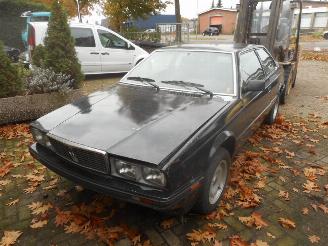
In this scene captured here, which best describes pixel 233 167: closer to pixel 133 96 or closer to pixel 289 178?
pixel 289 178

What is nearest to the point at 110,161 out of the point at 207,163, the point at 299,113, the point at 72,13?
the point at 207,163

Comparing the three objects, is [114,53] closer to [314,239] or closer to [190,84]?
[190,84]

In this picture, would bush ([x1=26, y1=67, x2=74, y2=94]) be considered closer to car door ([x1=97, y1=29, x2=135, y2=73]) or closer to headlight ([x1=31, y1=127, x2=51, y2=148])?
headlight ([x1=31, y1=127, x2=51, y2=148])

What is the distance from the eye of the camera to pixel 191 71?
4.15 meters

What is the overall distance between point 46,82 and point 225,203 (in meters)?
4.58

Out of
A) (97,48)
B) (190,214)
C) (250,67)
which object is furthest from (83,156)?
(97,48)

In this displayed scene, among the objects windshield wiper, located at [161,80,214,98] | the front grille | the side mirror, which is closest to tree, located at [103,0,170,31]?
windshield wiper, located at [161,80,214,98]

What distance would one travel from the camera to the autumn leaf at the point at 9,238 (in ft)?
9.98

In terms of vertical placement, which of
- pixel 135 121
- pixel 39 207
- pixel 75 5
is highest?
pixel 75 5

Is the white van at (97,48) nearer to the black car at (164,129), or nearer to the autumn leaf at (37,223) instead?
the black car at (164,129)

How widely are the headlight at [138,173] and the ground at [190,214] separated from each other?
760mm

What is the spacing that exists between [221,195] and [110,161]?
5.01 feet

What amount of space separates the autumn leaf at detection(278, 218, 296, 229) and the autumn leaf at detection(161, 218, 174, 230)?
120 centimetres

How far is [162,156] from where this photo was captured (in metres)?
2.57
